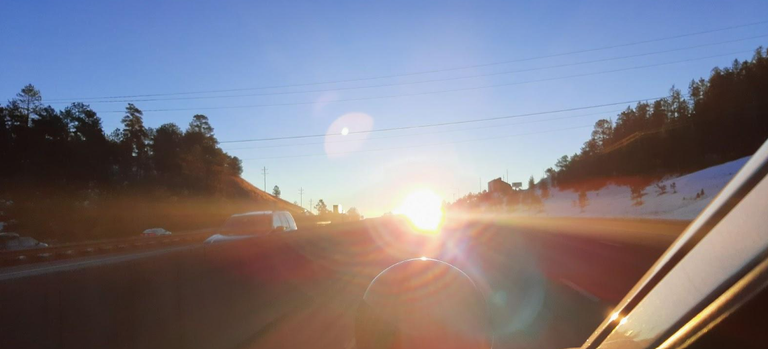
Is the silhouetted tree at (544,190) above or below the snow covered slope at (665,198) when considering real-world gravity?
above

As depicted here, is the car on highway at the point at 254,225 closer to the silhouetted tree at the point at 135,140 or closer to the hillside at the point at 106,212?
the hillside at the point at 106,212

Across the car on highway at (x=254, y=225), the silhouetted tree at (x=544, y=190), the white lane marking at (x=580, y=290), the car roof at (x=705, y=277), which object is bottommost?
the white lane marking at (x=580, y=290)

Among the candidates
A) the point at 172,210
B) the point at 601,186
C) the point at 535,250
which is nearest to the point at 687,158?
the point at 601,186

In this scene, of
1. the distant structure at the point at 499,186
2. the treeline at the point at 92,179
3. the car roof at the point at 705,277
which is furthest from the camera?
the distant structure at the point at 499,186

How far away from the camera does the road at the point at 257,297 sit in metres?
6.68

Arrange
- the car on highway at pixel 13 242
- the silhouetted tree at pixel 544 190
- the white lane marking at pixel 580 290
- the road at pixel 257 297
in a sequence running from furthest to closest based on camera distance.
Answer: the silhouetted tree at pixel 544 190 → the car on highway at pixel 13 242 → the white lane marking at pixel 580 290 → the road at pixel 257 297

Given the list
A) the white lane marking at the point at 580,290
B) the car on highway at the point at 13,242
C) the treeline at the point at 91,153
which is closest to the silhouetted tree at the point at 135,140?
the treeline at the point at 91,153

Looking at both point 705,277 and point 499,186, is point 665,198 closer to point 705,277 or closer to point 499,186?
point 705,277

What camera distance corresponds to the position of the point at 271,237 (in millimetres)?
17312

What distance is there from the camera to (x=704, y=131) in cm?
9125

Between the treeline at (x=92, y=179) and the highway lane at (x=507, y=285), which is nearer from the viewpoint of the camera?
the highway lane at (x=507, y=285)

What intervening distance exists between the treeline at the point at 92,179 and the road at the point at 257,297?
4295cm

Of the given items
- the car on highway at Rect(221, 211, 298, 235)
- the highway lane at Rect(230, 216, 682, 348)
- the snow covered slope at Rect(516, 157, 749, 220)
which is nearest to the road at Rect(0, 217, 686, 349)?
the highway lane at Rect(230, 216, 682, 348)

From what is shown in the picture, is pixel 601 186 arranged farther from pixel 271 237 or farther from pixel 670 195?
pixel 271 237
